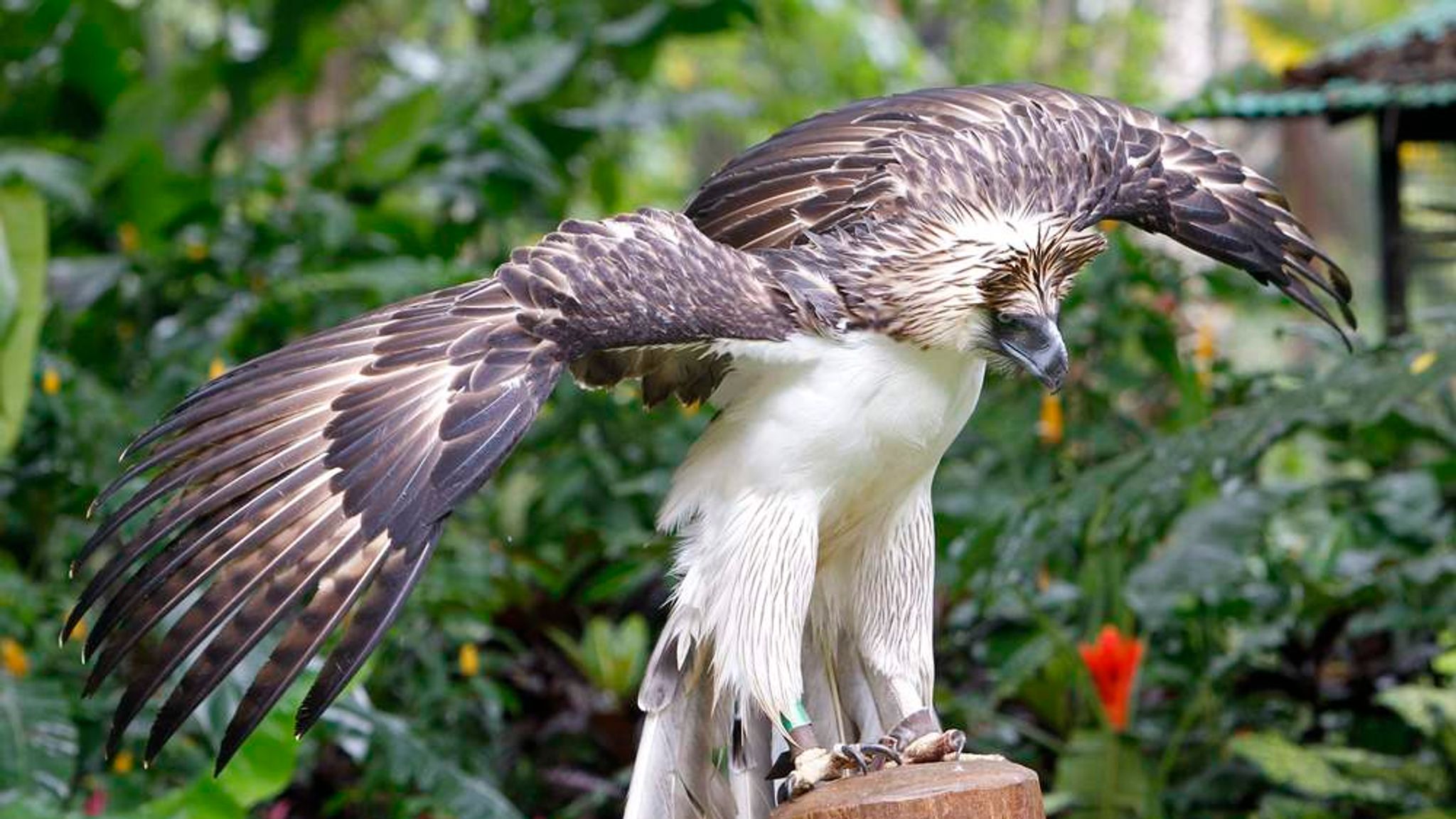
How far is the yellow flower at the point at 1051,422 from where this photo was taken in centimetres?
558

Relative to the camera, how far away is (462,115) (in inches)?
285

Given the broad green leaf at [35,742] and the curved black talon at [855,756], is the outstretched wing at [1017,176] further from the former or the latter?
the broad green leaf at [35,742]

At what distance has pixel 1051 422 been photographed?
222 inches

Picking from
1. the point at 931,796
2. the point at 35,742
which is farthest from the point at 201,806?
the point at 931,796

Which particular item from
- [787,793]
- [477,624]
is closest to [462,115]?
[477,624]

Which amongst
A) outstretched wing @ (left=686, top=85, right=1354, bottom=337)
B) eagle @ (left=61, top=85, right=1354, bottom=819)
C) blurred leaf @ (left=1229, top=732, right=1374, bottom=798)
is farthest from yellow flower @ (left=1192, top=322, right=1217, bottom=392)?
eagle @ (left=61, top=85, right=1354, bottom=819)

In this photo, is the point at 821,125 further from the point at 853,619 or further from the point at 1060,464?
the point at 1060,464

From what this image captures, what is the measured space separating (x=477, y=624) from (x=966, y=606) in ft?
4.97

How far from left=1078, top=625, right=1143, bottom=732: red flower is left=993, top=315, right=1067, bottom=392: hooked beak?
1.99 meters

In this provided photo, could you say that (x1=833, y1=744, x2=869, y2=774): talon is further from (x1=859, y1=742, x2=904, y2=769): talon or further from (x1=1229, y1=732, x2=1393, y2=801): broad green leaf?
(x1=1229, y1=732, x2=1393, y2=801): broad green leaf

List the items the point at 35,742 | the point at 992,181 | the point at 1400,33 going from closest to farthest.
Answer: the point at 992,181 → the point at 35,742 → the point at 1400,33

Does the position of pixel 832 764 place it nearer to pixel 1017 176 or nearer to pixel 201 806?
pixel 1017 176

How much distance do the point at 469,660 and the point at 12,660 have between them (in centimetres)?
118

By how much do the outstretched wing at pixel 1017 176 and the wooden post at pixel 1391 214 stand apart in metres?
2.95
